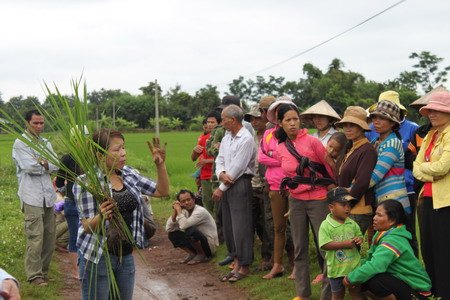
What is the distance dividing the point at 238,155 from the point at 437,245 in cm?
262

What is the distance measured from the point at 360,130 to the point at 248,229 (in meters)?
2.16

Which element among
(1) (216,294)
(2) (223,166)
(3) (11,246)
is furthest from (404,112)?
(3) (11,246)

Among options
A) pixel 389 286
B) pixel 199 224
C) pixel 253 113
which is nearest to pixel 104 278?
pixel 389 286

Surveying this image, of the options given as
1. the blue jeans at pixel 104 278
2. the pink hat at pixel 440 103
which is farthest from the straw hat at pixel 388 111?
the blue jeans at pixel 104 278

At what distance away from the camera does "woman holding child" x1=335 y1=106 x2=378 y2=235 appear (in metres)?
5.17

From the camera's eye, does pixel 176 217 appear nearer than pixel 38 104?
No

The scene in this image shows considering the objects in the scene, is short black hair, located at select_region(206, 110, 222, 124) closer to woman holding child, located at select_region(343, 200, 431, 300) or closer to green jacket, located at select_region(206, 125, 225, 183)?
green jacket, located at select_region(206, 125, 225, 183)

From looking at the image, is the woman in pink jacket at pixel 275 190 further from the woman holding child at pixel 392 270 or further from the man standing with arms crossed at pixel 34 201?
the man standing with arms crossed at pixel 34 201

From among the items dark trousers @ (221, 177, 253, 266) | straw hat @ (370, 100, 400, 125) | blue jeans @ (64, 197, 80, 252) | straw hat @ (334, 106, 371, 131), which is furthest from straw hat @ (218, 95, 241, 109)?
straw hat @ (370, 100, 400, 125)

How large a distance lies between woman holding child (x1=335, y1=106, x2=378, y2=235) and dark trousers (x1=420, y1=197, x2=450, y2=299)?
53 cm

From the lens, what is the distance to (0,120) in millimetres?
3787

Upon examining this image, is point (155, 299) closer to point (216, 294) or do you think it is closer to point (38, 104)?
point (216, 294)

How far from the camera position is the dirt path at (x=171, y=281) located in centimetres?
655

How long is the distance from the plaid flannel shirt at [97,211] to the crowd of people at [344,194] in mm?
1630
